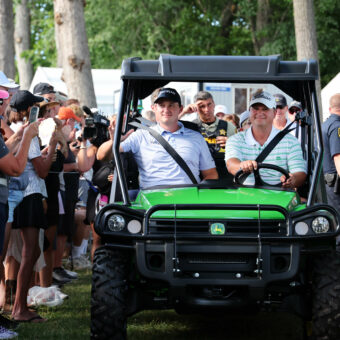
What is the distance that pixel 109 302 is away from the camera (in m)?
5.69

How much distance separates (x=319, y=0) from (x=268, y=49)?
2685 mm

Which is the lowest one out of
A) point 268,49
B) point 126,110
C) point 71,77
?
point 126,110

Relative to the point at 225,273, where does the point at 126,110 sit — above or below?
above

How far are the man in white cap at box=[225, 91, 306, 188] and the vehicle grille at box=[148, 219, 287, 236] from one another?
93 centimetres

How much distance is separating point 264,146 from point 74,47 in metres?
8.71

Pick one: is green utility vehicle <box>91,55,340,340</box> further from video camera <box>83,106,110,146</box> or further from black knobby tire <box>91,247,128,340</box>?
video camera <box>83,106,110,146</box>

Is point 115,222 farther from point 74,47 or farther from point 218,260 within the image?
point 74,47

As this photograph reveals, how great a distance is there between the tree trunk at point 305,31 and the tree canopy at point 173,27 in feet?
42.2

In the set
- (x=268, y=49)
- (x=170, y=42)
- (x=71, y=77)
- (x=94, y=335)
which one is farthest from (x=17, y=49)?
(x=94, y=335)

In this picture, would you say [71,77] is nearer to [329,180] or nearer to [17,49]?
[329,180]

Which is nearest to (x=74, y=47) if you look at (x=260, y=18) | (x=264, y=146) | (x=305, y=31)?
(x=305, y=31)

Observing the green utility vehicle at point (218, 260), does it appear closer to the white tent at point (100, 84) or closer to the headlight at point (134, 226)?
the headlight at point (134, 226)

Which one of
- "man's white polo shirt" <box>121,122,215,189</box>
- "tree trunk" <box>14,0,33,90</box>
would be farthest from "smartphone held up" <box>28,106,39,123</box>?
"tree trunk" <box>14,0,33,90</box>

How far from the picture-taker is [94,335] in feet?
18.9
